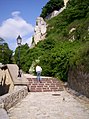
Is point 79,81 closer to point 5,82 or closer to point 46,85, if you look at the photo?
point 46,85

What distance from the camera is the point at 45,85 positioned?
76.0 feet

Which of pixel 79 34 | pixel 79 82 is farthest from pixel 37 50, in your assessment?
pixel 79 82

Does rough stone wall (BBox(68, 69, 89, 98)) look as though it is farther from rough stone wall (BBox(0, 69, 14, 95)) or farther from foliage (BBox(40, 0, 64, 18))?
foliage (BBox(40, 0, 64, 18))

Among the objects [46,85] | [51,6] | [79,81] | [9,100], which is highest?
[51,6]

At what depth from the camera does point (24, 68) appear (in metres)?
36.6

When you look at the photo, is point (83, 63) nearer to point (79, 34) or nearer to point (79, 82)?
point (79, 82)

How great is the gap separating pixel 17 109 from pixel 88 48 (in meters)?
6.51

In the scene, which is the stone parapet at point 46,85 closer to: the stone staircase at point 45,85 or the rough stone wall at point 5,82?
the stone staircase at point 45,85

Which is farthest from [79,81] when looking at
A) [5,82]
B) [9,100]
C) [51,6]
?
[51,6]

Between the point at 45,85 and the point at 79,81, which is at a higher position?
the point at 79,81

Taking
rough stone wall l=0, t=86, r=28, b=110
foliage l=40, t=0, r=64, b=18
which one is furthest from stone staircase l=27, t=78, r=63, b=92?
foliage l=40, t=0, r=64, b=18

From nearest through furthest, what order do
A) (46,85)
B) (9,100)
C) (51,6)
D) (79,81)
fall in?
(9,100)
(79,81)
(46,85)
(51,6)

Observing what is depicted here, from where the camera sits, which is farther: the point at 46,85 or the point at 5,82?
the point at 5,82

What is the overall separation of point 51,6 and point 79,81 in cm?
5922
